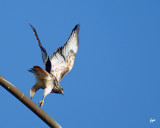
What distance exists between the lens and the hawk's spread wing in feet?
21.1

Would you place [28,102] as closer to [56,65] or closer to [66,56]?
[56,65]

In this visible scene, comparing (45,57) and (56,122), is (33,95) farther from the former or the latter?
(56,122)

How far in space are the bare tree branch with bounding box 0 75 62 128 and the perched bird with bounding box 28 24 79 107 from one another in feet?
7.07

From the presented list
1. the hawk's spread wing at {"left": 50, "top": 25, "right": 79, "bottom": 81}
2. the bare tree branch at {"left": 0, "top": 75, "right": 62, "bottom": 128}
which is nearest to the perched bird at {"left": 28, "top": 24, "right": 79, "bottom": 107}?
the hawk's spread wing at {"left": 50, "top": 25, "right": 79, "bottom": 81}

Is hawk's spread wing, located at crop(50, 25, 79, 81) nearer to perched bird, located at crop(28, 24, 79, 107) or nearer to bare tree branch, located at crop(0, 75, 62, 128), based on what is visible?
perched bird, located at crop(28, 24, 79, 107)

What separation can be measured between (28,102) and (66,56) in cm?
380

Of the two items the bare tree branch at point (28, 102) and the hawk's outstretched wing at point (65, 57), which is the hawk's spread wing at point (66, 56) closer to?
the hawk's outstretched wing at point (65, 57)

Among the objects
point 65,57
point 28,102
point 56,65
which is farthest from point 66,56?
point 28,102

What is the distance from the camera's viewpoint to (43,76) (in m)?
5.20

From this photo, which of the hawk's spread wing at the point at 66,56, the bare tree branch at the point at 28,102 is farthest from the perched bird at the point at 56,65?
the bare tree branch at the point at 28,102

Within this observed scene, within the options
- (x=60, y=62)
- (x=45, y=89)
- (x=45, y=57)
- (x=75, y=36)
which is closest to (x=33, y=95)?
(x=45, y=89)

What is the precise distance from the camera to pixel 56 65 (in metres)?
6.46

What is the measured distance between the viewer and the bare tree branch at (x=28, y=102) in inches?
109

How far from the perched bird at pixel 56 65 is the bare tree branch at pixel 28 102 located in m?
2.16
